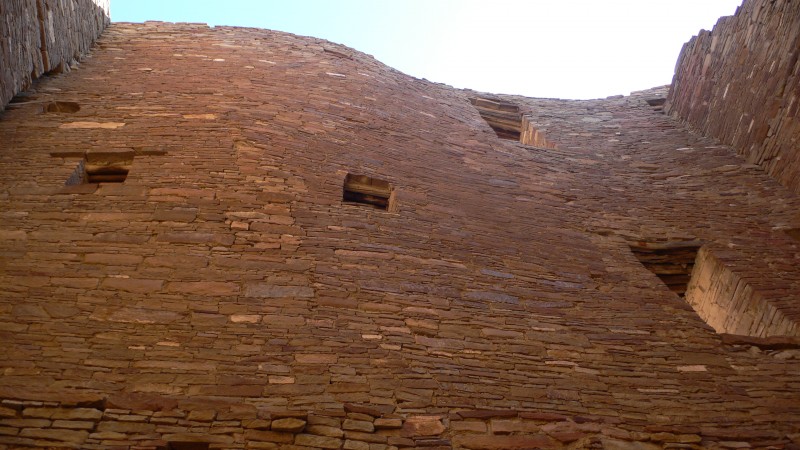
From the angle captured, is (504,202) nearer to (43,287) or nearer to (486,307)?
(486,307)

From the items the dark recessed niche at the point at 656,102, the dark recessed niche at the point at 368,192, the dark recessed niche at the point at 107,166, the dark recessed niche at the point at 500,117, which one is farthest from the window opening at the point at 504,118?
the dark recessed niche at the point at 107,166

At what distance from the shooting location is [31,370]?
4738 mm

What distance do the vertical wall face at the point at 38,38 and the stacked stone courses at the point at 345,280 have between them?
0.68 feet

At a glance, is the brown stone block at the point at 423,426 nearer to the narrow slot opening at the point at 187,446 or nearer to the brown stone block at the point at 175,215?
the narrow slot opening at the point at 187,446

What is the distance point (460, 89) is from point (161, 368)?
8.76 metres

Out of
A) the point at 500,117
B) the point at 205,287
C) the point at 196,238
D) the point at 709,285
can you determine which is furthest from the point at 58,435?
the point at 500,117

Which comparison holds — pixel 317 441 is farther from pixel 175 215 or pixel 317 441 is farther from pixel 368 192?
pixel 368 192

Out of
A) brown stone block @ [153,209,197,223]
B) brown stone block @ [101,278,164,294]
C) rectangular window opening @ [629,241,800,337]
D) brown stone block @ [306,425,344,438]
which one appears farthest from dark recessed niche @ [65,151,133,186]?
rectangular window opening @ [629,241,800,337]

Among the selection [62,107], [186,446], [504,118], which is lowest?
[186,446]

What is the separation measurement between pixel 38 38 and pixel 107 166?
2.22m

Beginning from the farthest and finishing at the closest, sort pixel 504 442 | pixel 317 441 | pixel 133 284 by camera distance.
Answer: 1. pixel 133 284
2. pixel 504 442
3. pixel 317 441

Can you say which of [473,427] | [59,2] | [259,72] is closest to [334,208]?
[473,427]

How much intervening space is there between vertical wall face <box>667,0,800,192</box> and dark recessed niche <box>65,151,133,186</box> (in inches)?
284

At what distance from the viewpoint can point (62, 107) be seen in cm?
842
